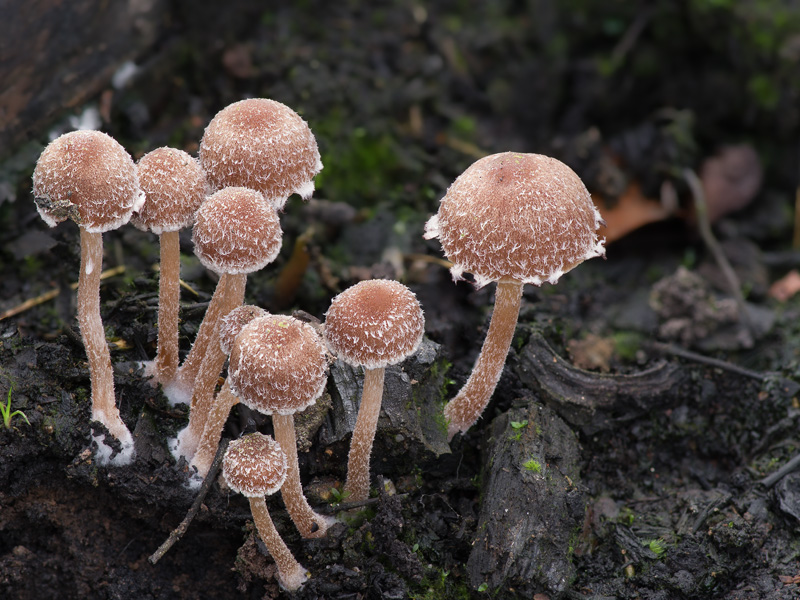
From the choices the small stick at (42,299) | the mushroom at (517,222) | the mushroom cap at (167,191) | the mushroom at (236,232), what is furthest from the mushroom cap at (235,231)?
the small stick at (42,299)

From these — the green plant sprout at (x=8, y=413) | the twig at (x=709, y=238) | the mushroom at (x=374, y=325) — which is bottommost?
the twig at (x=709, y=238)

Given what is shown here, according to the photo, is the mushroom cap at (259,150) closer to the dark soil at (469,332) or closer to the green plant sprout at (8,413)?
the dark soil at (469,332)

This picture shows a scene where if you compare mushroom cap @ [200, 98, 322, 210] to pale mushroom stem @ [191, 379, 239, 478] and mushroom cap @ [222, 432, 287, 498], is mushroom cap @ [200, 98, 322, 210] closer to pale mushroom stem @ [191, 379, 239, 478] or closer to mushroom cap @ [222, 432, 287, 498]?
pale mushroom stem @ [191, 379, 239, 478]

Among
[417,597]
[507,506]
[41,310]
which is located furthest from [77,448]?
[507,506]

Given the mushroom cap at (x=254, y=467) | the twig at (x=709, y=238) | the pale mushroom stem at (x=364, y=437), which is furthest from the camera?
the twig at (x=709, y=238)

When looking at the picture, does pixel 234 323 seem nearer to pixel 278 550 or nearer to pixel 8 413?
pixel 278 550
